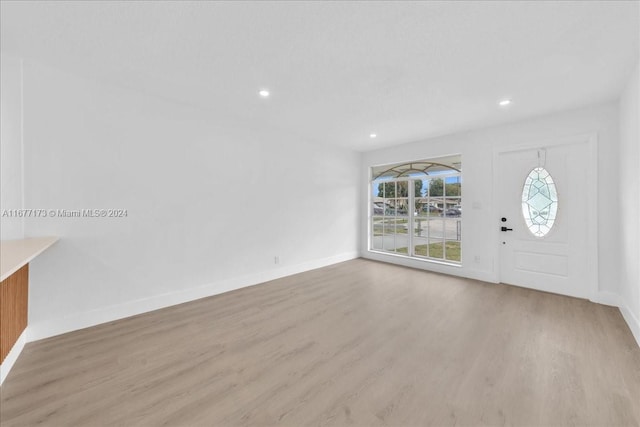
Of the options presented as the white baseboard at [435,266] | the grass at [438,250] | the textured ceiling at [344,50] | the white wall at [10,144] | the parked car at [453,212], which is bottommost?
the white baseboard at [435,266]

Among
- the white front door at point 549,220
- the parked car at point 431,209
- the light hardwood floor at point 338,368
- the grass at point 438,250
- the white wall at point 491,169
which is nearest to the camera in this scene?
the light hardwood floor at point 338,368

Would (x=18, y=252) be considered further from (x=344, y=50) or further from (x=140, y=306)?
(x=344, y=50)

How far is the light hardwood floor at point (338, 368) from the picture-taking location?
1.58 m

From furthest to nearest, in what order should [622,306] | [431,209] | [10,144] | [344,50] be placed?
1. [431,209]
2. [622,306]
3. [10,144]
4. [344,50]

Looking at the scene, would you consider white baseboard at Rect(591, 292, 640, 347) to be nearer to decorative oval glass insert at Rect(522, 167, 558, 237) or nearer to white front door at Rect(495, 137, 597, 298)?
white front door at Rect(495, 137, 597, 298)

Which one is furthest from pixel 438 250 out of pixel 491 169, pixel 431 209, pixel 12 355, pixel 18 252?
pixel 12 355

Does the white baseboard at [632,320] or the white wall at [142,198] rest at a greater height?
the white wall at [142,198]

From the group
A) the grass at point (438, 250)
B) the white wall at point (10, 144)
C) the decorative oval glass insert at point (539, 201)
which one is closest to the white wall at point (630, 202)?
the decorative oval glass insert at point (539, 201)

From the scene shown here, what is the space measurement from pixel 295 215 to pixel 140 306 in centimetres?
271

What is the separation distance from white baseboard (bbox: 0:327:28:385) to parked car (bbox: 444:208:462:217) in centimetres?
584

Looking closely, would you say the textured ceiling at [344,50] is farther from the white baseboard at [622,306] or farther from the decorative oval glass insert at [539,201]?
the white baseboard at [622,306]

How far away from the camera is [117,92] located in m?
2.90

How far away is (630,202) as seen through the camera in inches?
106

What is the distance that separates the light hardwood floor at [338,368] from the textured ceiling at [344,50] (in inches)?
105
